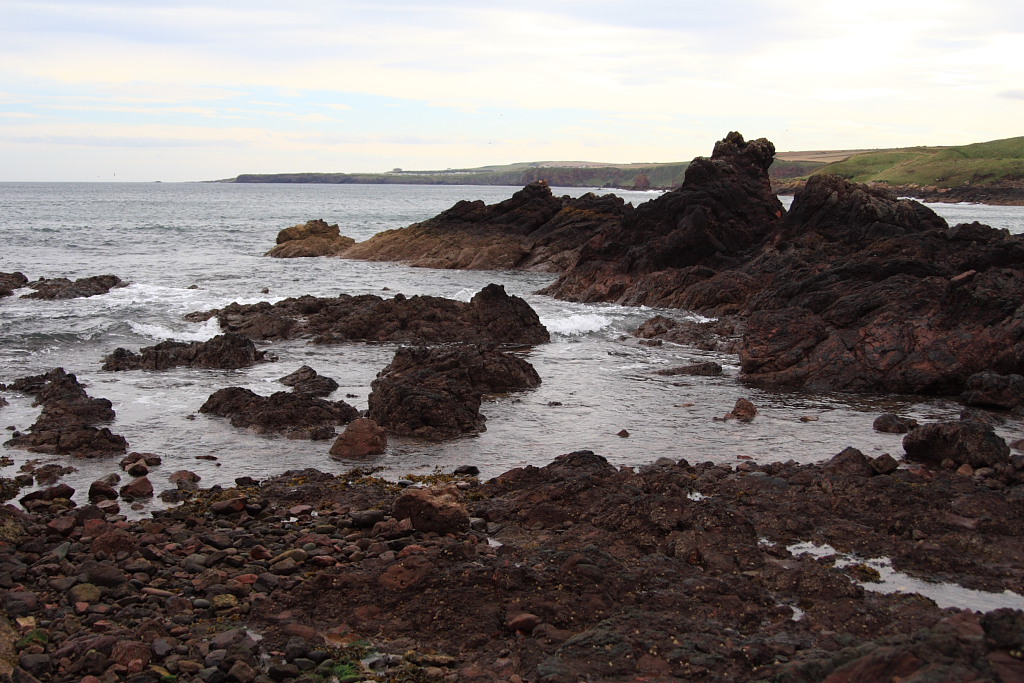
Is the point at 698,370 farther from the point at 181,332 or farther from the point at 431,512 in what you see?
the point at 181,332

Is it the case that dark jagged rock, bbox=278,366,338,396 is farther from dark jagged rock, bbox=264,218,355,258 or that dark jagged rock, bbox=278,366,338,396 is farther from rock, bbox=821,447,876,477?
dark jagged rock, bbox=264,218,355,258

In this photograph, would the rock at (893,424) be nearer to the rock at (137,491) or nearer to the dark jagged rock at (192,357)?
the rock at (137,491)

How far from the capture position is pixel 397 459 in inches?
543

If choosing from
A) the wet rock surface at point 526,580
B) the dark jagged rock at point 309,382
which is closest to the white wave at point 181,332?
the dark jagged rock at point 309,382

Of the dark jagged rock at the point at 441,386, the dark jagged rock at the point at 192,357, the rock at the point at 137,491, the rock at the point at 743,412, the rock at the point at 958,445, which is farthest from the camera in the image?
the dark jagged rock at the point at 192,357

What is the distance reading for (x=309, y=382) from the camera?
61.9 ft

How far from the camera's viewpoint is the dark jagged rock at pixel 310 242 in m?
55.2

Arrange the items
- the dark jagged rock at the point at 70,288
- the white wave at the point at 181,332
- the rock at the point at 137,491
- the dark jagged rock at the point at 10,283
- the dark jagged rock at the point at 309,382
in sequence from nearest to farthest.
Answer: the rock at the point at 137,491
the dark jagged rock at the point at 309,382
the white wave at the point at 181,332
the dark jagged rock at the point at 70,288
the dark jagged rock at the point at 10,283

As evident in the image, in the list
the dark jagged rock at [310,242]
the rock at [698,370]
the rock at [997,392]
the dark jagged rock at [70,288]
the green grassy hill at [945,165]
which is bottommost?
the rock at [698,370]

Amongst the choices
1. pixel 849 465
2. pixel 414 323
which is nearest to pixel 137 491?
pixel 849 465

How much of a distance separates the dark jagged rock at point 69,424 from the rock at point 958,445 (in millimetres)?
12468

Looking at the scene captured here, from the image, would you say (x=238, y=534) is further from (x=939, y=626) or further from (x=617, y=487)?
(x=939, y=626)

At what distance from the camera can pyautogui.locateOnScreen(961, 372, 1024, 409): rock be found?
17016 mm

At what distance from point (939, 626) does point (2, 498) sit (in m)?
10.9
